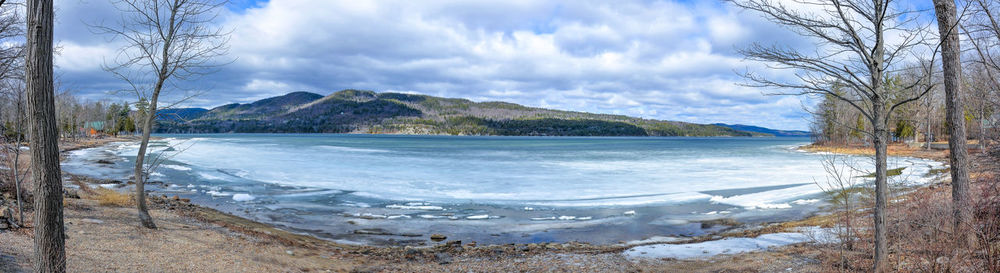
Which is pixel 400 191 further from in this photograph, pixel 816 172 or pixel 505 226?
pixel 816 172

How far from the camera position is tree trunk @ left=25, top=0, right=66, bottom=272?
15.6 ft

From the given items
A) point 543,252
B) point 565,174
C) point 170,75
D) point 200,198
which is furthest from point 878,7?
point 565,174

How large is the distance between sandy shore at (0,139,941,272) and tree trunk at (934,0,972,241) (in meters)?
2.06

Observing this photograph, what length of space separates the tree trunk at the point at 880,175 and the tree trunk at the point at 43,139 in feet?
28.6

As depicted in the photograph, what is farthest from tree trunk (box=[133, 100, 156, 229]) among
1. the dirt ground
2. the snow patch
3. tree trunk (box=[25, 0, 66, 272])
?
the snow patch

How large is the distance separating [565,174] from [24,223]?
26863mm

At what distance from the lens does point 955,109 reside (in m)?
7.16

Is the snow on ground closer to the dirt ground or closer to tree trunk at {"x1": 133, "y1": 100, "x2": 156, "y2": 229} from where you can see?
the dirt ground

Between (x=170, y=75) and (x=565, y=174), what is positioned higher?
(x=170, y=75)

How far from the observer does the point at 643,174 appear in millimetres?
32500

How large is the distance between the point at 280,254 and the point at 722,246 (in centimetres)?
940

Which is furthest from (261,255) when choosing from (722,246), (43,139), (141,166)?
(722,246)

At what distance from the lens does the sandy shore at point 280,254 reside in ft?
26.3

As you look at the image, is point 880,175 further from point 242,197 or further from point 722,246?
point 242,197
